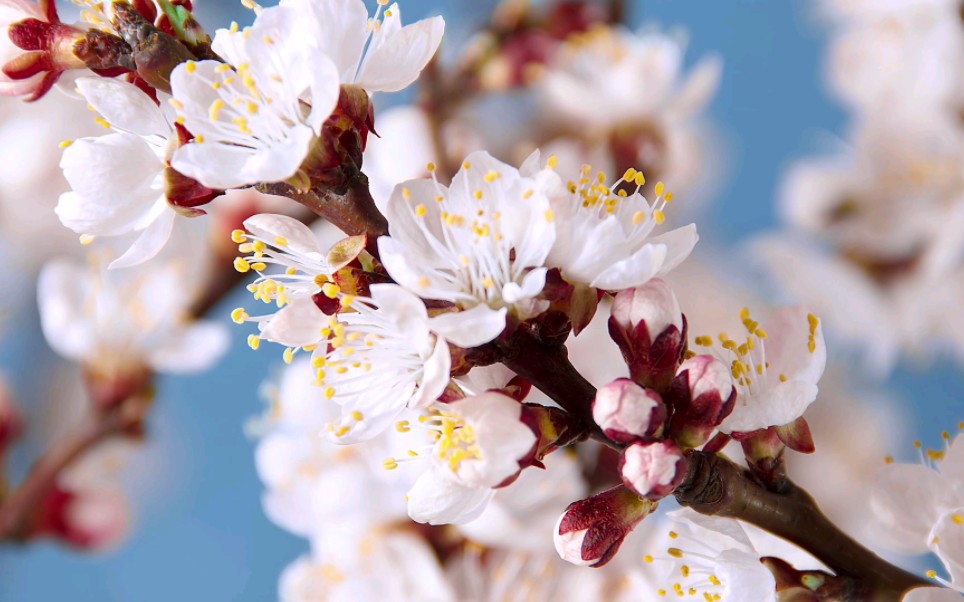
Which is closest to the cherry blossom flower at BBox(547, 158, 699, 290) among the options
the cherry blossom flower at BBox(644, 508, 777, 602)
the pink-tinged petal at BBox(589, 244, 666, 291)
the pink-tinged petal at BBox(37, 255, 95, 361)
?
the pink-tinged petal at BBox(589, 244, 666, 291)

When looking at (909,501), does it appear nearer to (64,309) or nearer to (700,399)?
(700,399)

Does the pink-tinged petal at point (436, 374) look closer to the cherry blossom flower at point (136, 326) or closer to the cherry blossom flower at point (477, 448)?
the cherry blossom flower at point (477, 448)

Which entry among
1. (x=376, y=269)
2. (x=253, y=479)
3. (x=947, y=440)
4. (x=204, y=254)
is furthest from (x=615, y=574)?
(x=253, y=479)

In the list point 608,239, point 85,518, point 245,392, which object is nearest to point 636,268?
point 608,239

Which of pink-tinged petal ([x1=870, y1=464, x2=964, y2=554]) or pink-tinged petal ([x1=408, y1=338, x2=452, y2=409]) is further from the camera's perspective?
pink-tinged petal ([x1=870, y1=464, x2=964, y2=554])

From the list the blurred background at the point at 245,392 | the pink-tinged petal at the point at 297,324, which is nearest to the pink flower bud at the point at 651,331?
the pink-tinged petal at the point at 297,324

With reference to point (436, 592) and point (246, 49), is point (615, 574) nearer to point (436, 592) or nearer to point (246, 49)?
point (436, 592)

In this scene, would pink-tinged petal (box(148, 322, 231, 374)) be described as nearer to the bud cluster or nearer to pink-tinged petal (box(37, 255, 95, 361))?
pink-tinged petal (box(37, 255, 95, 361))
